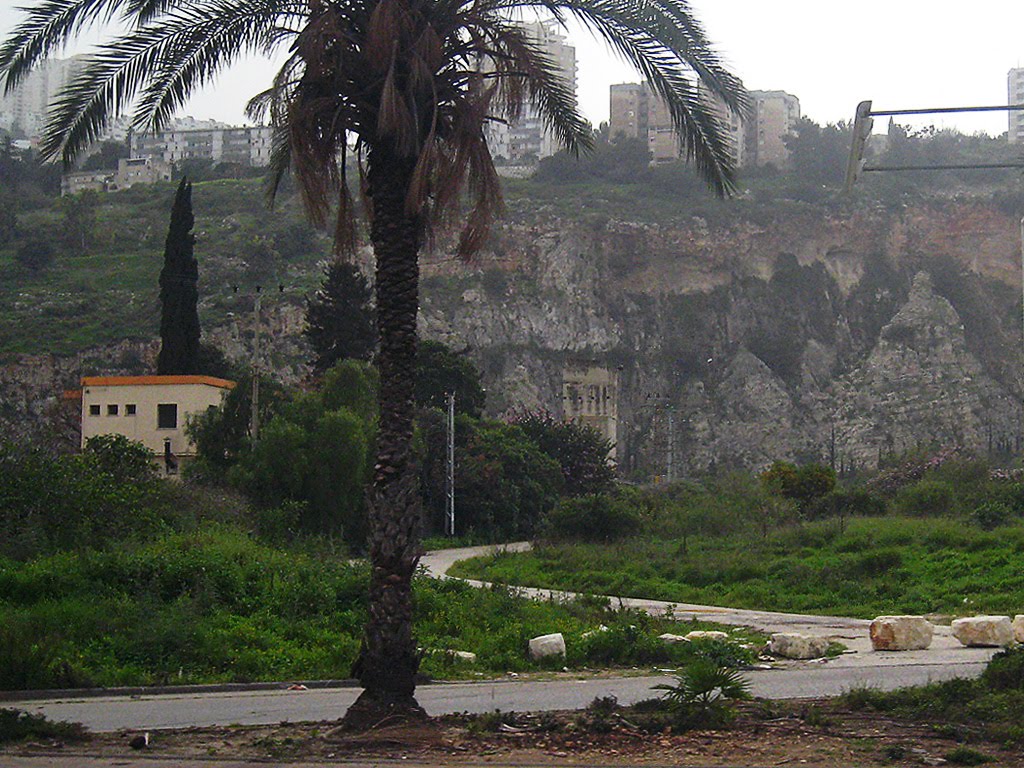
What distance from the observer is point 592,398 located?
98.9 metres

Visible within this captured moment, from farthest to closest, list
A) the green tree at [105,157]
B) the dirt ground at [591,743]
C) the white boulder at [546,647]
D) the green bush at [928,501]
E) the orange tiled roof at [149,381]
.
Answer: the green tree at [105,157]
the orange tiled roof at [149,381]
the green bush at [928,501]
the white boulder at [546,647]
the dirt ground at [591,743]

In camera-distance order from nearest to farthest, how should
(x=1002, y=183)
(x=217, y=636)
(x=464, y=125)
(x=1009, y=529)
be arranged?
(x=464, y=125)
(x=217, y=636)
(x=1009, y=529)
(x=1002, y=183)

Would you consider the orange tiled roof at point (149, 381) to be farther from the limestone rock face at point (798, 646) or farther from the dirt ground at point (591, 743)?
the dirt ground at point (591, 743)

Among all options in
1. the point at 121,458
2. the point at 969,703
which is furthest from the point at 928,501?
the point at 969,703

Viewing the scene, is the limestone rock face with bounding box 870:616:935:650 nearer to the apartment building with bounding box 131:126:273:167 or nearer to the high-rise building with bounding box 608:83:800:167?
the high-rise building with bounding box 608:83:800:167

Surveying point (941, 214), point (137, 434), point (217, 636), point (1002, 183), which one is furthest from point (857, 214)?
point (217, 636)

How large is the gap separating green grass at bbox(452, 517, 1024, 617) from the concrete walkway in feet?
4.64

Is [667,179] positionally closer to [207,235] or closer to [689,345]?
[689,345]

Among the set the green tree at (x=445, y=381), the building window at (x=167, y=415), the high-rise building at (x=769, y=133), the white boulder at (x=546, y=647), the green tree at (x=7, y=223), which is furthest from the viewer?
the high-rise building at (x=769, y=133)

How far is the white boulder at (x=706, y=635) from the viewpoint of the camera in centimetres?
2000

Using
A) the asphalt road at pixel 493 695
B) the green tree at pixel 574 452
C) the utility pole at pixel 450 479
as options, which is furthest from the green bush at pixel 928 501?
the asphalt road at pixel 493 695

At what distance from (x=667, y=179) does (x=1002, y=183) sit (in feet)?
108

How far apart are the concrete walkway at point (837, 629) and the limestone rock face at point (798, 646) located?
35cm

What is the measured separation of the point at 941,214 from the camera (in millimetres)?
122750
